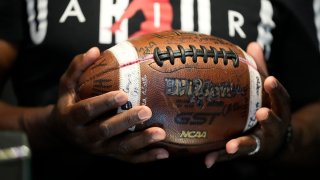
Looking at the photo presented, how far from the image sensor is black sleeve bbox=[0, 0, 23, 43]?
114 centimetres

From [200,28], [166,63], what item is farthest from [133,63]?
[200,28]

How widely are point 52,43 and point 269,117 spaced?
48 cm

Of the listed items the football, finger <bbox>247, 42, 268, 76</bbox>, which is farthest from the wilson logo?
finger <bbox>247, 42, 268, 76</bbox>

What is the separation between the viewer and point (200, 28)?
110 centimetres

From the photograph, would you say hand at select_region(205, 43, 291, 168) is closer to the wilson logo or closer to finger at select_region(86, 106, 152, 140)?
the wilson logo

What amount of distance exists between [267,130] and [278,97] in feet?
0.22

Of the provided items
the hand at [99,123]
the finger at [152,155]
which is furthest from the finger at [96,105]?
the finger at [152,155]

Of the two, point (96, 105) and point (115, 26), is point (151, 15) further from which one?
point (96, 105)

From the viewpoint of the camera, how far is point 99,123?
2.79ft

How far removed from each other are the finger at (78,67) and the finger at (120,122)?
0.10 meters

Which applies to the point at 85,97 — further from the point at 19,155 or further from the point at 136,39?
the point at 19,155

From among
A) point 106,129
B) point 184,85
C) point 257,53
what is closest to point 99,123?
point 106,129

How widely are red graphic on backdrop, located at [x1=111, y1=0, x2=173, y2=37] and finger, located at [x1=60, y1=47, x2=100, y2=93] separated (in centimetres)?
19

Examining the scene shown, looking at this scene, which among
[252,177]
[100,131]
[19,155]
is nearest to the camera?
[19,155]
